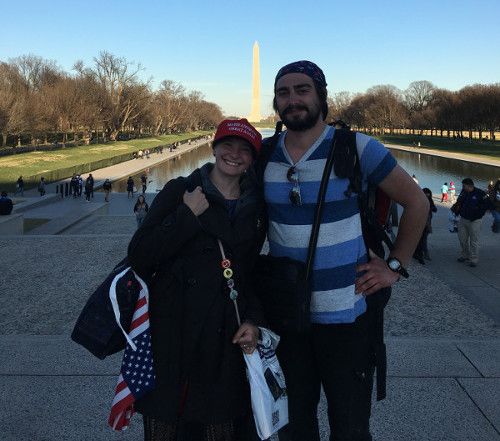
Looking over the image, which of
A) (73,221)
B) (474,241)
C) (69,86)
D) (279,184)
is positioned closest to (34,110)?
(69,86)

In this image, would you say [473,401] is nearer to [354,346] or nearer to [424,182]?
[354,346]

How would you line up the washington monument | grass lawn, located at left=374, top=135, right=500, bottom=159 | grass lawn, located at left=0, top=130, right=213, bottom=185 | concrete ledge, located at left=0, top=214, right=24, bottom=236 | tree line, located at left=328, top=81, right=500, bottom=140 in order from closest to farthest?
concrete ledge, located at left=0, top=214, right=24, bottom=236, grass lawn, located at left=0, top=130, right=213, bottom=185, grass lawn, located at left=374, top=135, right=500, bottom=159, tree line, located at left=328, top=81, right=500, bottom=140, the washington monument

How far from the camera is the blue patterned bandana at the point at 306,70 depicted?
1980 mm

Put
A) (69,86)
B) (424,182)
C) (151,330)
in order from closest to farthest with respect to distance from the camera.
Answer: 1. (151,330)
2. (424,182)
3. (69,86)

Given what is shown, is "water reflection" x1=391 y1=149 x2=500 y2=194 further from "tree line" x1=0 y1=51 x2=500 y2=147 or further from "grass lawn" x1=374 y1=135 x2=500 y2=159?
"tree line" x1=0 y1=51 x2=500 y2=147

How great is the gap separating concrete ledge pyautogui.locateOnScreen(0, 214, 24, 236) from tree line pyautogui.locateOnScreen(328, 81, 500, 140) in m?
60.5

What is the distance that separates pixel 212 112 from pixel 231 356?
18742 cm

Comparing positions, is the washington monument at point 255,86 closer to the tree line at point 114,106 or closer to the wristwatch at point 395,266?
the tree line at point 114,106

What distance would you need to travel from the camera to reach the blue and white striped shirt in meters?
1.90

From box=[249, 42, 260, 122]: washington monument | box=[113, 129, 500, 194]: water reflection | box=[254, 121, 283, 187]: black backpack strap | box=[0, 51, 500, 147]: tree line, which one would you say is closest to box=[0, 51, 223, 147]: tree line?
box=[0, 51, 500, 147]: tree line

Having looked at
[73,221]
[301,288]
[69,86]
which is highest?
[69,86]

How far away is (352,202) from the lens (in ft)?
6.30

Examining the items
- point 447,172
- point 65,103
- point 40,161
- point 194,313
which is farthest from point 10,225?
point 65,103

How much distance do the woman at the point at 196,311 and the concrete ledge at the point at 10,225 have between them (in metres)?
11.6
